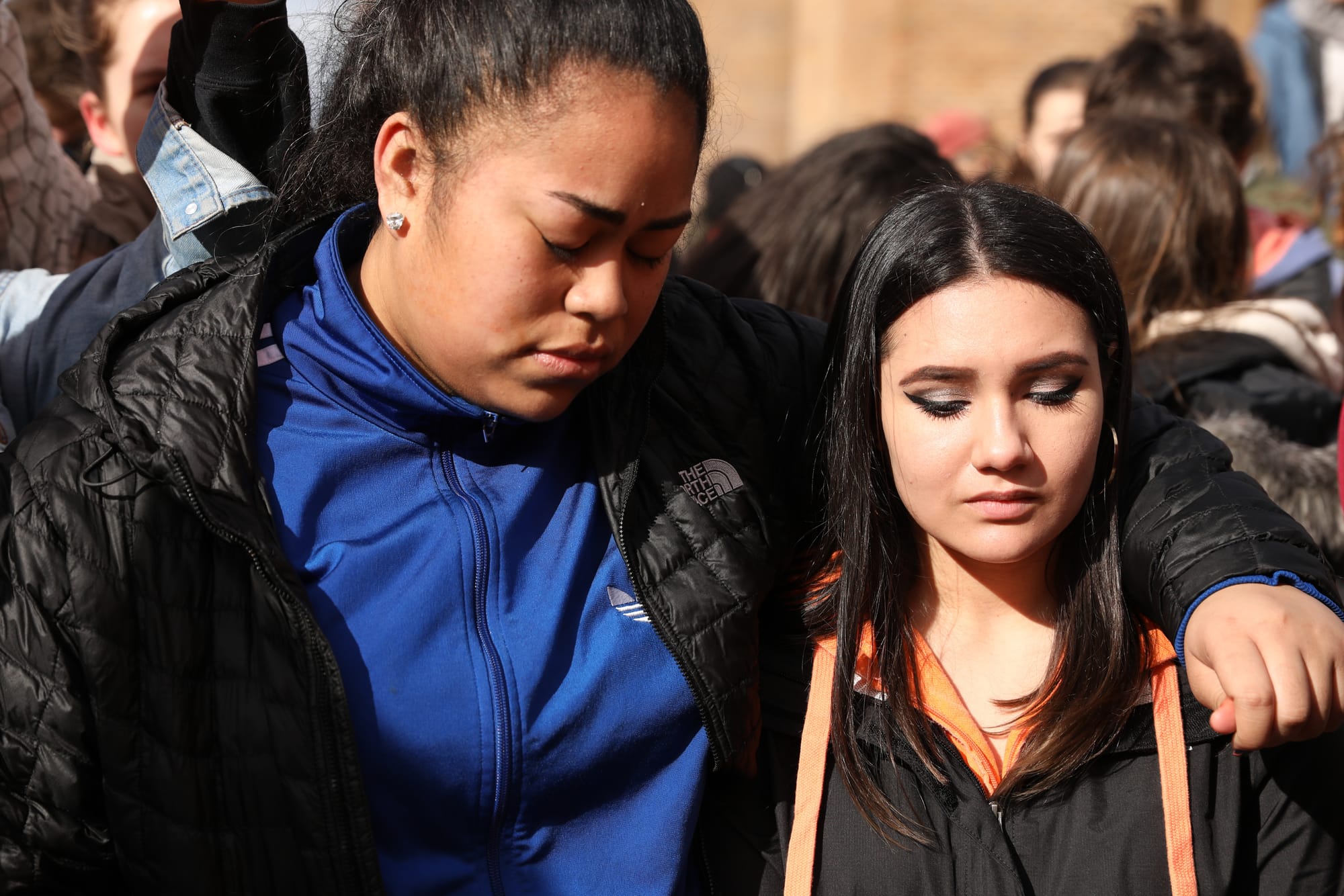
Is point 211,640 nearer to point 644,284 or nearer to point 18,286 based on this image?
point 644,284

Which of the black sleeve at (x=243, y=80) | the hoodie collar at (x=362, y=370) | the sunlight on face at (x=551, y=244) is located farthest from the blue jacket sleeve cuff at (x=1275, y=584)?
the black sleeve at (x=243, y=80)

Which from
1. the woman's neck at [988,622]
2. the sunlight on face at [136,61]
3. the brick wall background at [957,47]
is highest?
the brick wall background at [957,47]

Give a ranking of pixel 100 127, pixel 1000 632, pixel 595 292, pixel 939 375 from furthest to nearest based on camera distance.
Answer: pixel 100 127 < pixel 1000 632 < pixel 939 375 < pixel 595 292

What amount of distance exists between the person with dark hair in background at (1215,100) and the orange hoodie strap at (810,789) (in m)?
2.71

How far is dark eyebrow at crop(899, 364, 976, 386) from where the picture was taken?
74.4 inches

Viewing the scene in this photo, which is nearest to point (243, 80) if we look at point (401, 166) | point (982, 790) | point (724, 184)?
point (401, 166)

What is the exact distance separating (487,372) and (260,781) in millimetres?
580

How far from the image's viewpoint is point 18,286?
2.16m

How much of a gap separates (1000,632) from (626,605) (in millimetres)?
609

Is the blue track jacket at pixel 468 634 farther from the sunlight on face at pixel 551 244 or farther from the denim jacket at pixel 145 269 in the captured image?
the denim jacket at pixel 145 269

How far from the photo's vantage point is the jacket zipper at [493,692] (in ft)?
5.55

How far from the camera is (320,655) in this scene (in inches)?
62.8

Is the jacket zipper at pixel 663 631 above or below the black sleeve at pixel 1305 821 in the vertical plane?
above

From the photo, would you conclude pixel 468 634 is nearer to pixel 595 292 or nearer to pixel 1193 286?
pixel 595 292
